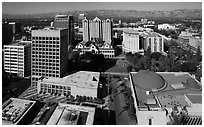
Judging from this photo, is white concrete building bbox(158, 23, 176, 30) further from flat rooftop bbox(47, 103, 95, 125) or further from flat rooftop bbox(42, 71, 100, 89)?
flat rooftop bbox(47, 103, 95, 125)

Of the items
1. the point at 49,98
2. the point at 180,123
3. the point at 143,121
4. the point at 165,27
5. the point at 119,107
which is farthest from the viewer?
the point at 165,27

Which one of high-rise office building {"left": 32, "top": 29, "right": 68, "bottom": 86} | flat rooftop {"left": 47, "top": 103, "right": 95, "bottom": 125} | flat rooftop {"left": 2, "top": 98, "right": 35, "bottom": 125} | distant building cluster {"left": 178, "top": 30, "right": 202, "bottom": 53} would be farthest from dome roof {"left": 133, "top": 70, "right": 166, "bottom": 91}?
distant building cluster {"left": 178, "top": 30, "right": 202, "bottom": 53}

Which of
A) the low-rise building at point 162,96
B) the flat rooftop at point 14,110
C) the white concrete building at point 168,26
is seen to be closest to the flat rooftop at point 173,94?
the low-rise building at point 162,96

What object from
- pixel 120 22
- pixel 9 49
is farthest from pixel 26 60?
pixel 120 22

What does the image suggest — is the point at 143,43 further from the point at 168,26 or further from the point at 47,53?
the point at 168,26

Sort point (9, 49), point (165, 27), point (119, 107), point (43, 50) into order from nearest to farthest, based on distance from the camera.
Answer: point (119, 107) < point (43, 50) < point (9, 49) < point (165, 27)

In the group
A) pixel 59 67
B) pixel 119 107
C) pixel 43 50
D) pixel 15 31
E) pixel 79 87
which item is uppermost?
pixel 15 31

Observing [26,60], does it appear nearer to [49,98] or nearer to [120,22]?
[49,98]

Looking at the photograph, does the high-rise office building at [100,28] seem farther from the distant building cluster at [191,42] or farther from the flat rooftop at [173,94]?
the flat rooftop at [173,94]

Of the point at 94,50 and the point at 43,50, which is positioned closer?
the point at 43,50
